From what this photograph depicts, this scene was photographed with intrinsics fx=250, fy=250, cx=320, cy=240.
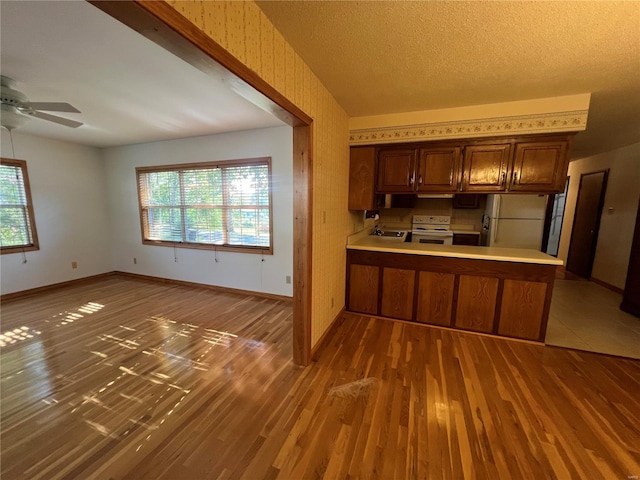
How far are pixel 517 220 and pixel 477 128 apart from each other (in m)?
2.24

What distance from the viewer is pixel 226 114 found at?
3.01 meters

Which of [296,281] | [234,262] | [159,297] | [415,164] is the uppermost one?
[415,164]

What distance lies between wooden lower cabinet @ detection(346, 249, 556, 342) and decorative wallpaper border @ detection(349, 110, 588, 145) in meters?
1.36

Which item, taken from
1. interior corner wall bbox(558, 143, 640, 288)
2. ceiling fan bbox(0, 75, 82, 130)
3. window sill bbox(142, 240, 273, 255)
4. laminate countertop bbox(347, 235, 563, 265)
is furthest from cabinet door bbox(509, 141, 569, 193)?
ceiling fan bbox(0, 75, 82, 130)

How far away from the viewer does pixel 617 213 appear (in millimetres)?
4203

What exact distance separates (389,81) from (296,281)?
1.93 m

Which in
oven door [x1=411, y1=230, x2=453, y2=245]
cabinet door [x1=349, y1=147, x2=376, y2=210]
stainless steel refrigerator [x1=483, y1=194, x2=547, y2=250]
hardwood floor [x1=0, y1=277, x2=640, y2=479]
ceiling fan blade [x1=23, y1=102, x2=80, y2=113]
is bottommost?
hardwood floor [x1=0, y1=277, x2=640, y2=479]

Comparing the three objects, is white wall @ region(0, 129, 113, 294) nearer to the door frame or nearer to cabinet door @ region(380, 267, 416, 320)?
the door frame

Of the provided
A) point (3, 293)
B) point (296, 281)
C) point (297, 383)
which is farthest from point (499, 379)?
point (3, 293)

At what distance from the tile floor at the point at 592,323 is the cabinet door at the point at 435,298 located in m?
0.99

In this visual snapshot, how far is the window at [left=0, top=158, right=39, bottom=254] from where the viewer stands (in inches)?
146

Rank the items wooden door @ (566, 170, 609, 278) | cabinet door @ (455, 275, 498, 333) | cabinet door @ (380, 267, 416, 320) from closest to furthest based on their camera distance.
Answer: cabinet door @ (455, 275, 498, 333)
cabinet door @ (380, 267, 416, 320)
wooden door @ (566, 170, 609, 278)

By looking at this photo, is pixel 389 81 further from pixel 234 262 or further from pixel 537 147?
pixel 234 262

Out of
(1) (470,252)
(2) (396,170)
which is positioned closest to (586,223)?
(1) (470,252)
